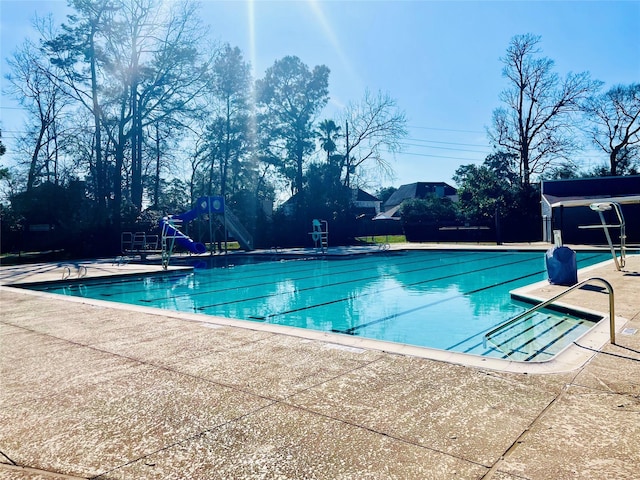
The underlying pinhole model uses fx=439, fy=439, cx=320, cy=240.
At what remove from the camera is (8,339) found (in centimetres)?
482

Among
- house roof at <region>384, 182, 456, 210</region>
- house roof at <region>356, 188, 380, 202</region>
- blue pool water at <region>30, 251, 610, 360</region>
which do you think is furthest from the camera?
house roof at <region>356, 188, 380, 202</region>

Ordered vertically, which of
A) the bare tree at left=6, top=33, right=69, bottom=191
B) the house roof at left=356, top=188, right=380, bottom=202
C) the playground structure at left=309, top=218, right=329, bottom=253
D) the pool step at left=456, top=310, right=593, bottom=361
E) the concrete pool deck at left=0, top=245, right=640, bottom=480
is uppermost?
the bare tree at left=6, top=33, right=69, bottom=191

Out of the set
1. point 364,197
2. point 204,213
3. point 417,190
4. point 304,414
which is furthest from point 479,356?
point 364,197

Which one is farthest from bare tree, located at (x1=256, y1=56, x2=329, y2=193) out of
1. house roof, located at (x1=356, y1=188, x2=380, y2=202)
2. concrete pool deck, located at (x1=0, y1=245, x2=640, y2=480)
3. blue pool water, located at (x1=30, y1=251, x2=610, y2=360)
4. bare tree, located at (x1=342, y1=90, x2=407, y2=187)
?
concrete pool deck, located at (x1=0, y1=245, x2=640, y2=480)

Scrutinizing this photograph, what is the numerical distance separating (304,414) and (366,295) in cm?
679

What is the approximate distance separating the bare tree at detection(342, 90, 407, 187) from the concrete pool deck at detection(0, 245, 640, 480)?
93.1 feet

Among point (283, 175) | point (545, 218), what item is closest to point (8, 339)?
point (545, 218)

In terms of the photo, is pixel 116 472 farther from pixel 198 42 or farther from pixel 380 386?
pixel 198 42

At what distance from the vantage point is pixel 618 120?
3216 cm

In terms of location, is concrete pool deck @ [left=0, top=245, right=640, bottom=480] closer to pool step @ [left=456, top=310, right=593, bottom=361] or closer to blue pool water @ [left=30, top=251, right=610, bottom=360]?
pool step @ [left=456, top=310, right=593, bottom=361]

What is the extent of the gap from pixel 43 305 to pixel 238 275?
21.8 feet

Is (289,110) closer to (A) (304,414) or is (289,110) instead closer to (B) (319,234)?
(B) (319,234)

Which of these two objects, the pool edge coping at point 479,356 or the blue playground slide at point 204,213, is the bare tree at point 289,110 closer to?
the blue playground slide at point 204,213

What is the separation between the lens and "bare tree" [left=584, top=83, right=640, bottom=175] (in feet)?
103
